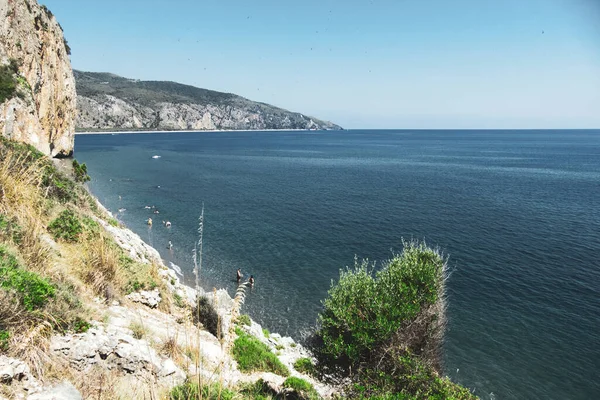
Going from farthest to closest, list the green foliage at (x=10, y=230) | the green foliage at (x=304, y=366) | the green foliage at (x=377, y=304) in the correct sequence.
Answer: the green foliage at (x=377, y=304)
the green foliage at (x=304, y=366)
the green foliage at (x=10, y=230)

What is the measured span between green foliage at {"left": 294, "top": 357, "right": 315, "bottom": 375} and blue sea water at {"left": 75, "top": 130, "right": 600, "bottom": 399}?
722 cm

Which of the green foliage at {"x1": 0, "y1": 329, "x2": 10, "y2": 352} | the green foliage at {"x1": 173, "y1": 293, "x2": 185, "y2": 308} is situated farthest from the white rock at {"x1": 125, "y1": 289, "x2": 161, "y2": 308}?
the green foliage at {"x1": 0, "y1": 329, "x2": 10, "y2": 352}

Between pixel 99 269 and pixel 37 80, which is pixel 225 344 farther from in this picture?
pixel 37 80

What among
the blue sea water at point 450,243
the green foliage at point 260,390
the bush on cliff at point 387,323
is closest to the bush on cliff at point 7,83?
the blue sea water at point 450,243

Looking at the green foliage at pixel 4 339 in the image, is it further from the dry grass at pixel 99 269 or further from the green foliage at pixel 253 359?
the green foliage at pixel 253 359

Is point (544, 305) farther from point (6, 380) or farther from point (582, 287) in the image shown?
point (6, 380)

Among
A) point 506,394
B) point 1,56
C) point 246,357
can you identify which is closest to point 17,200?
point 246,357

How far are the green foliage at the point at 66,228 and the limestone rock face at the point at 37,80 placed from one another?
61.1ft

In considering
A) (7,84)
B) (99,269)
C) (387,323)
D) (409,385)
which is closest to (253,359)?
(409,385)

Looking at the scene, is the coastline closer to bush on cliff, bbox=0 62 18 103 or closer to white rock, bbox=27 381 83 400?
white rock, bbox=27 381 83 400

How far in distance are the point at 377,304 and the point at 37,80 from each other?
1898 inches

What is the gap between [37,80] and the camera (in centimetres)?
4197

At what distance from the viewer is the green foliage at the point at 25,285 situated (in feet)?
20.2

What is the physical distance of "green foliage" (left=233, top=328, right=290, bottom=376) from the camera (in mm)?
13115
